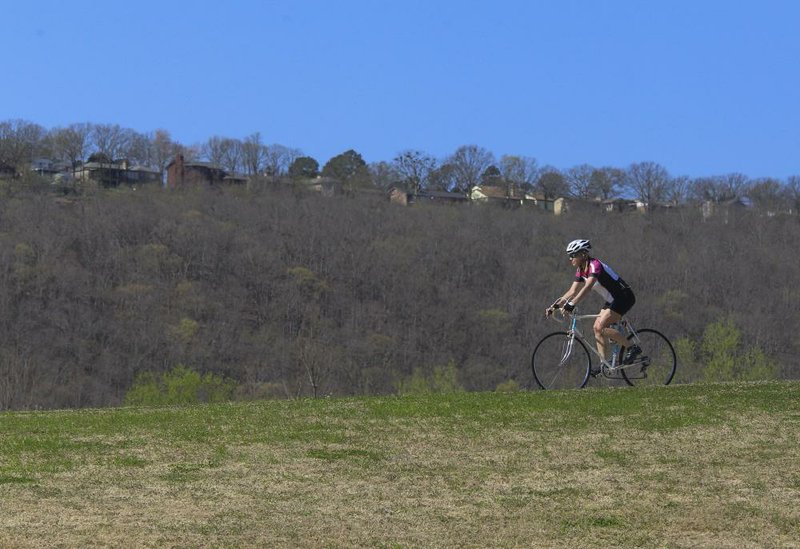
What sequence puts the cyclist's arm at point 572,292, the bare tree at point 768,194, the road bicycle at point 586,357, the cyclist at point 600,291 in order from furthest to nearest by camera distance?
the bare tree at point 768,194, the road bicycle at point 586,357, the cyclist's arm at point 572,292, the cyclist at point 600,291

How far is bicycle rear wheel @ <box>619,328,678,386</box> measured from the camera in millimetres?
13766

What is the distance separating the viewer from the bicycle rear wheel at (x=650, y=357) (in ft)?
45.2

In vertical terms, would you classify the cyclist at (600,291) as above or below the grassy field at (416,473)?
above

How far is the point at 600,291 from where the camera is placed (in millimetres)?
13469

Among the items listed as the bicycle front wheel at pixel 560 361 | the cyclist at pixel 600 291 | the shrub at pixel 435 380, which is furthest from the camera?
the shrub at pixel 435 380

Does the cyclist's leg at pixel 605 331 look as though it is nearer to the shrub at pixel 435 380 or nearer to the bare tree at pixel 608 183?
the shrub at pixel 435 380

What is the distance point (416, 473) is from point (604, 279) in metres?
5.23

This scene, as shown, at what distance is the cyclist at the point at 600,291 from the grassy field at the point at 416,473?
51.2 inches

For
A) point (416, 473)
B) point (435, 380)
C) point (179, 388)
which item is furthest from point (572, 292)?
point (435, 380)

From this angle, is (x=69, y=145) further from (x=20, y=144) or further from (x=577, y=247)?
(x=577, y=247)

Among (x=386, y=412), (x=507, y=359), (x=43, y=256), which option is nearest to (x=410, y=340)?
(x=507, y=359)

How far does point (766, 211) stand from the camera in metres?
131

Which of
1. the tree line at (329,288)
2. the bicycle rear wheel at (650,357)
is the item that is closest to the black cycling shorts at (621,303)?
the bicycle rear wheel at (650,357)

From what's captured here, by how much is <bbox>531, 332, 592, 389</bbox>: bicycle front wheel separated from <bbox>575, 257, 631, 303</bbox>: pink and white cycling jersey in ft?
2.43
